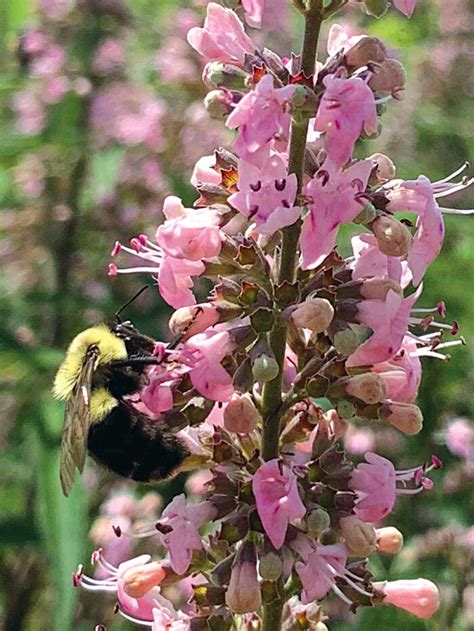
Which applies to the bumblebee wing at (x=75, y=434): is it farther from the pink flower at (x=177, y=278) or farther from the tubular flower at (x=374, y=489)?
the tubular flower at (x=374, y=489)

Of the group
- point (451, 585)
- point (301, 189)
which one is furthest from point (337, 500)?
point (451, 585)

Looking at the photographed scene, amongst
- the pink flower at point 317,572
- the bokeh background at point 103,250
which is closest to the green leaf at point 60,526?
the bokeh background at point 103,250

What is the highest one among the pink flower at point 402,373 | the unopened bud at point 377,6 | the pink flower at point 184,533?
the unopened bud at point 377,6

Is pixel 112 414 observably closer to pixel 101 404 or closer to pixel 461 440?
pixel 101 404

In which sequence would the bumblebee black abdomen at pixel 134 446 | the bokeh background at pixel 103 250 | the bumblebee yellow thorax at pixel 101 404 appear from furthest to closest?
the bokeh background at pixel 103 250 → the bumblebee yellow thorax at pixel 101 404 → the bumblebee black abdomen at pixel 134 446

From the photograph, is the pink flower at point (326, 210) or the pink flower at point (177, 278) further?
the pink flower at point (177, 278)

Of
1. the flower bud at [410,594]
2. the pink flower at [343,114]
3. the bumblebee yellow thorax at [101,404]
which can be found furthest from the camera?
the bumblebee yellow thorax at [101,404]

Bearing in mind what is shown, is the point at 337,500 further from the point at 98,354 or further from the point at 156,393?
the point at 98,354

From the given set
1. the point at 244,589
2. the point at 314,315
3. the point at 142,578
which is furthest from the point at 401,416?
the point at 142,578
